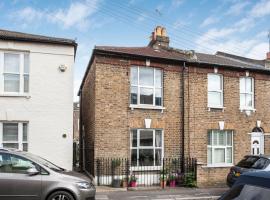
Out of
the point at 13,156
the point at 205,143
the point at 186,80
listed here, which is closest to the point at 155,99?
the point at 186,80

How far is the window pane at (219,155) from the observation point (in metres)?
19.2

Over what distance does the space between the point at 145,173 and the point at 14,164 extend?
8.60 metres

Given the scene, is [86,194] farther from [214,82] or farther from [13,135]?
[214,82]

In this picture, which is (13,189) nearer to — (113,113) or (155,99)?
(113,113)

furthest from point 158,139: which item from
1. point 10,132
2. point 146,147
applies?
point 10,132

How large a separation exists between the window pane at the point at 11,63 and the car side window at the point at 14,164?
6653mm

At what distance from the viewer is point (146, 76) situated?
1816 cm

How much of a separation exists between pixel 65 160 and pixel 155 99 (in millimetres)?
5031

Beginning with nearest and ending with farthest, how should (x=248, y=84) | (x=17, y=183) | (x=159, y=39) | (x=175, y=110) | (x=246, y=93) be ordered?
(x=17, y=183)
(x=175, y=110)
(x=246, y=93)
(x=248, y=84)
(x=159, y=39)

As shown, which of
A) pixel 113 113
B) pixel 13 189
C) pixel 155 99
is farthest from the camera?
pixel 155 99

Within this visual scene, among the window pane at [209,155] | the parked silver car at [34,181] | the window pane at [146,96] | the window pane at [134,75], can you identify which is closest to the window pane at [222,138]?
the window pane at [209,155]

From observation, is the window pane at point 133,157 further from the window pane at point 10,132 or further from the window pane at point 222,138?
the window pane at point 10,132

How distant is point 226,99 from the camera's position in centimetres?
1962

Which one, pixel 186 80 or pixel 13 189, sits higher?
pixel 186 80
